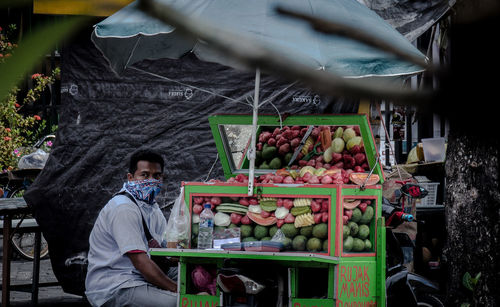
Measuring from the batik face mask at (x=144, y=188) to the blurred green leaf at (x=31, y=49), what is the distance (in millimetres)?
3671

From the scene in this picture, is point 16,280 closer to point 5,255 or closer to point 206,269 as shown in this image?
point 5,255

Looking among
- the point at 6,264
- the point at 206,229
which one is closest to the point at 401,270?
the point at 206,229

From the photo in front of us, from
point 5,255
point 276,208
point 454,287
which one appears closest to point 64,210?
point 5,255

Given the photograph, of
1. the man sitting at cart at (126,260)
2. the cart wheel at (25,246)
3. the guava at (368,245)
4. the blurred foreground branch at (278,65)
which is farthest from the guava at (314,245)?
the cart wheel at (25,246)

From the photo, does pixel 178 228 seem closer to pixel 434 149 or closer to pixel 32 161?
pixel 434 149

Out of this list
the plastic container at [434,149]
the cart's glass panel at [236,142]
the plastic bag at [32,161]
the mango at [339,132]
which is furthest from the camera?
the plastic bag at [32,161]

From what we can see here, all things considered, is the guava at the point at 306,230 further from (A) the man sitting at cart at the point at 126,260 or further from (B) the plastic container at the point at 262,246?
(A) the man sitting at cart at the point at 126,260

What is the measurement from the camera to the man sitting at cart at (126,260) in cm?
384

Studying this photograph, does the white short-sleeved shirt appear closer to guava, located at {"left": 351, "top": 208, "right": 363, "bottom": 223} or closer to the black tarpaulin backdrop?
guava, located at {"left": 351, "top": 208, "right": 363, "bottom": 223}

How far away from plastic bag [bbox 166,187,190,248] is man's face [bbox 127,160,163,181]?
0.58 m

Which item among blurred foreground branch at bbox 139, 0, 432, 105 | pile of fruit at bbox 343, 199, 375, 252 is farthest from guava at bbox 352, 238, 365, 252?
blurred foreground branch at bbox 139, 0, 432, 105

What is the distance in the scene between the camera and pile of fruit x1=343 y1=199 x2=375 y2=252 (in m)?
3.69

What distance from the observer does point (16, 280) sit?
6.83m

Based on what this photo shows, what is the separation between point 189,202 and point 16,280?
152 inches
